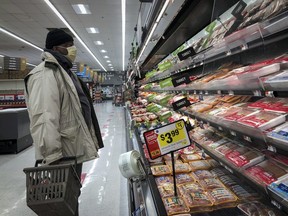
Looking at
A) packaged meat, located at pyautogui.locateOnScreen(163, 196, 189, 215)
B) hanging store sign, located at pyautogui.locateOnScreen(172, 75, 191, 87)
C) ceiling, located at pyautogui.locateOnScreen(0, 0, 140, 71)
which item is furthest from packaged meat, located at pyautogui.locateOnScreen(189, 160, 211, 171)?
ceiling, located at pyautogui.locateOnScreen(0, 0, 140, 71)

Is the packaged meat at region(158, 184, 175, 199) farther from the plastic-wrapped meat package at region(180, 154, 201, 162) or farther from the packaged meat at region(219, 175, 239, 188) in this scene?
the plastic-wrapped meat package at region(180, 154, 201, 162)

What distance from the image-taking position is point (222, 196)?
4.89 ft

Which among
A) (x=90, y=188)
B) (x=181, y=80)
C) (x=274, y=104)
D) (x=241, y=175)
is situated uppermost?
(x=181, y=80)

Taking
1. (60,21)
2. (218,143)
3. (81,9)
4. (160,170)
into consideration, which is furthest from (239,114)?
(60,21)

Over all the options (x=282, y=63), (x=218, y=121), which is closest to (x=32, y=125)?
(x=218, y=121)

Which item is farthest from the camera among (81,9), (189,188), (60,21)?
(60,21)

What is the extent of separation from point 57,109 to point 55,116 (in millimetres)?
68

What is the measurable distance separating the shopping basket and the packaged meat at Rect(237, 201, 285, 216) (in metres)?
1.11

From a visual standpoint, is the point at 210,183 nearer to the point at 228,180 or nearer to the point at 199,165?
the point at 228,180

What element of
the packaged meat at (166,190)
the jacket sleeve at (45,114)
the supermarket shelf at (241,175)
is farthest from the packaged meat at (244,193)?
the jacket sleeve at (45,114)

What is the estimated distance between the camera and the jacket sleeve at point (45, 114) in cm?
164

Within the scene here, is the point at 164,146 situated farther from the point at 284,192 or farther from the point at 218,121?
the point at 284,192

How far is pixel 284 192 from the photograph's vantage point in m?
1.00

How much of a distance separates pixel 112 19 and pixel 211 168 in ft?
27.2
